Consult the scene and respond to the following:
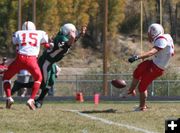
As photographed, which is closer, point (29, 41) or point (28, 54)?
point (28, 54)

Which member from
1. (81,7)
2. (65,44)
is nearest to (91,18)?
(81,7)

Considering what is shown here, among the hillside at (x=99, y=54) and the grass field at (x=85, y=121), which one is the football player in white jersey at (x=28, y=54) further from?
the hillside at (x=99, y=54)

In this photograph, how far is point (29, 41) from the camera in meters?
13.7

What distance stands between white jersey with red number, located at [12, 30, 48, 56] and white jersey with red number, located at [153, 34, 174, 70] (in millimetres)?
2269

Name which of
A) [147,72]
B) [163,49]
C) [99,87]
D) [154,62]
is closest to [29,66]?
[147,72]

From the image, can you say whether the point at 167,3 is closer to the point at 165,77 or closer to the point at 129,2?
the point at 129,2

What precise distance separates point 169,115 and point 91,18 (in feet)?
151

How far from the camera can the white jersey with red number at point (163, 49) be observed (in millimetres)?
13297

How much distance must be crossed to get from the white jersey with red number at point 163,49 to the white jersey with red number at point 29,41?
2269 mm

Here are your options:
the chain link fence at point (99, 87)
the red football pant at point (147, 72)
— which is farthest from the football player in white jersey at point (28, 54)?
the chain link fence at point (99, 87)

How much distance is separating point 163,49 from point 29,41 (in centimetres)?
263

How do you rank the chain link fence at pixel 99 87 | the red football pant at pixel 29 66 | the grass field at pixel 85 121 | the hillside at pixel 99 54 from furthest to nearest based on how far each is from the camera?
the hillside at pixel 99 54 → the chain link fence at pixel 99 87 → the red football pant at pixel 29 66 → the grass field at pixel 85 121

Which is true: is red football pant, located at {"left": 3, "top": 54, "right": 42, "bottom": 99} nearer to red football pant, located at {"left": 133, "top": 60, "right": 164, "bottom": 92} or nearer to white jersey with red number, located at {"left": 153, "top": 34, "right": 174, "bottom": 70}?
red football pant, located at {"left": 133, "top": 60, "right": 164, "bottom": 92}

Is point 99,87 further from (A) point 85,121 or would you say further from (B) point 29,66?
(A) point 85,121
